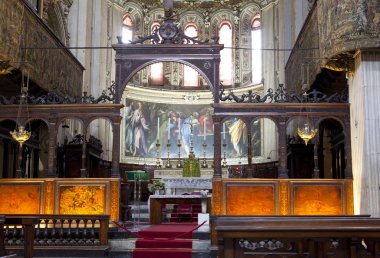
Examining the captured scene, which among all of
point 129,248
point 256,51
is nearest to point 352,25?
point 129,248

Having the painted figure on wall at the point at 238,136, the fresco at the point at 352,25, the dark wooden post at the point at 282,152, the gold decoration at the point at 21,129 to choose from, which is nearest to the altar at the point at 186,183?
the dark wooden post at the point at 282,152

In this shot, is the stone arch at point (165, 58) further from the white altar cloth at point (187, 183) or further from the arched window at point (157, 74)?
the arched window at point (157, 74)

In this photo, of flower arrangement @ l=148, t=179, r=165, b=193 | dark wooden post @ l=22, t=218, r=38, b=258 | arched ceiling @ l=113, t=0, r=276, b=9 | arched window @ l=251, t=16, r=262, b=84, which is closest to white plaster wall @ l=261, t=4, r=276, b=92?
arched window @ l=251, t=16, r=262, b=84

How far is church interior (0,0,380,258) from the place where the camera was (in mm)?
10406

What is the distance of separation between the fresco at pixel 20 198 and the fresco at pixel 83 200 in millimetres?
707

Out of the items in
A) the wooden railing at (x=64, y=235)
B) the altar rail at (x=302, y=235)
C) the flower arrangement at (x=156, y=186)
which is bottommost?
the wooden railing at (x=64, y=235)

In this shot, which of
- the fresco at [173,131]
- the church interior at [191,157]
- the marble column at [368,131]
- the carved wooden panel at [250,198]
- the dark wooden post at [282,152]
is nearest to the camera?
the church interior at [191,157]

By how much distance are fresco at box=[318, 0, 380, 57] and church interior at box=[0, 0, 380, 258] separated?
0.03m

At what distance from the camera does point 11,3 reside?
15203 millimetres

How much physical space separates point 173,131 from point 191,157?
439 inches

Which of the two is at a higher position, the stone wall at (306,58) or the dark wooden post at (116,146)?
the stone wall at (306,58)

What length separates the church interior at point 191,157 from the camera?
10.4 metres

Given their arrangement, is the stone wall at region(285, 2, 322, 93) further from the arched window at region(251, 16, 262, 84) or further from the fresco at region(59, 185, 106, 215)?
the arched window at region(251, 16, 262, 84)

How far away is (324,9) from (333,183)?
4725mm
